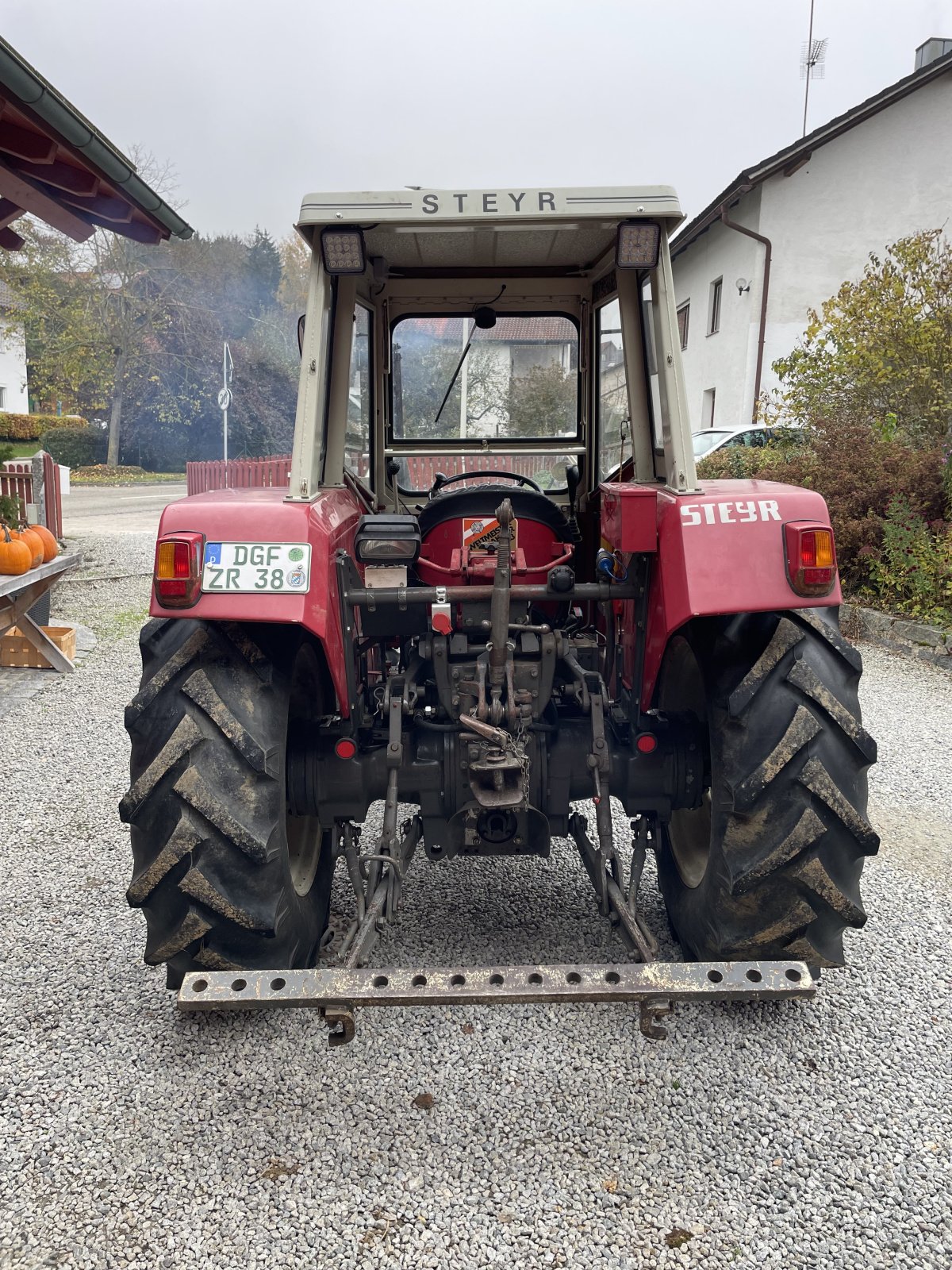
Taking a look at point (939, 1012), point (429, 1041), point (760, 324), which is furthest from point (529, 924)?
point (760, 324)

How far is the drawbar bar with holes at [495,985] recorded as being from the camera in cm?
204

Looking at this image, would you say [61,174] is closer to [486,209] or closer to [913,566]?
[486,209]

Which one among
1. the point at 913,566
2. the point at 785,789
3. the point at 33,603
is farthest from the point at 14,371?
the point at 785,789

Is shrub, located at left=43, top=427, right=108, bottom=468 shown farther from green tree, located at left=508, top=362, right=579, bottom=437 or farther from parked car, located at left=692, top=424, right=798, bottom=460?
green tree, located at left=508, top=362, right=579, bottom=437

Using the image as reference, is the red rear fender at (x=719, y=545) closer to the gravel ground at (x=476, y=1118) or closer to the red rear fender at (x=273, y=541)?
the red rear fender at (x=273, y=541)

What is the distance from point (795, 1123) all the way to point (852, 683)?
114cm

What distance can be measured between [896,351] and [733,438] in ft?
12.0

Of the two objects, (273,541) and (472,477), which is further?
(472,477)

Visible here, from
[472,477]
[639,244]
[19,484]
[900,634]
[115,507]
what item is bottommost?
[900,634]

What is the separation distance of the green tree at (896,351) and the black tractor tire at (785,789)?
28.3 ft

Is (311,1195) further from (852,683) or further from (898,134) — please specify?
(898,134)

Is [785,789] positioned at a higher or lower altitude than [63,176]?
lower

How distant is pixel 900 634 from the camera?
27.0 feet

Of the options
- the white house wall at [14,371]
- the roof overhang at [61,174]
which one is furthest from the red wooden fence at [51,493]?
the white house wall at [14,371]
